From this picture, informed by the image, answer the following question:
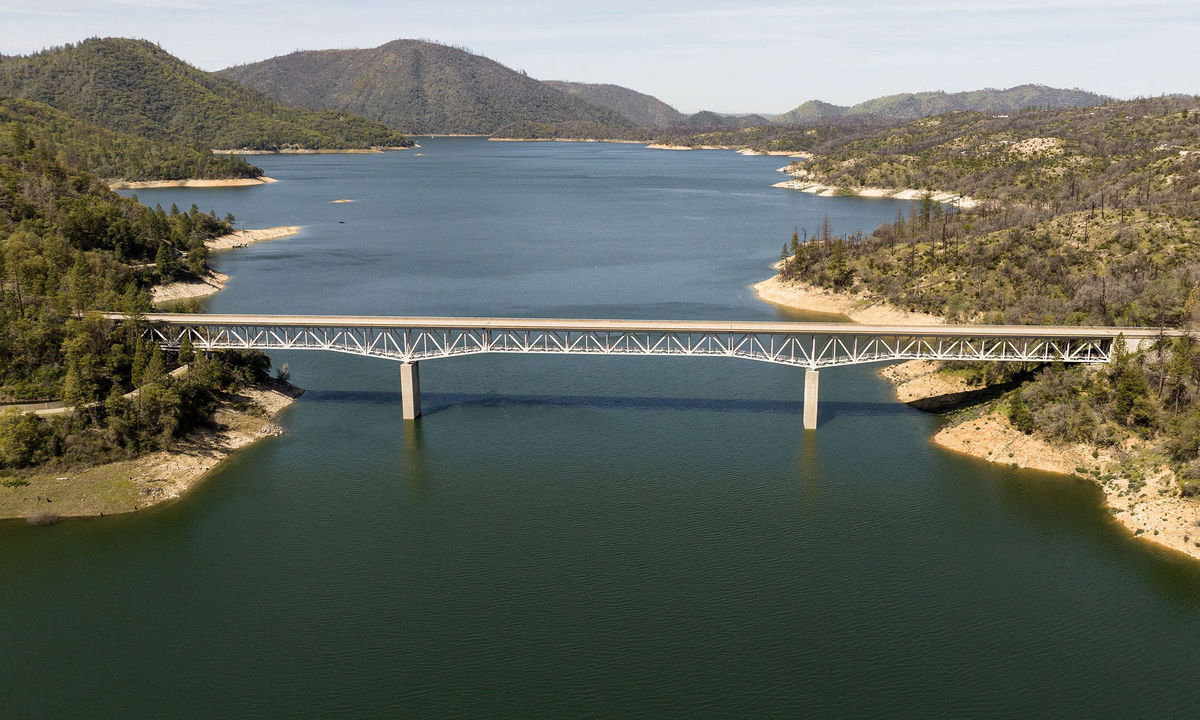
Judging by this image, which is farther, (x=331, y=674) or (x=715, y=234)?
(x=715, y=234)

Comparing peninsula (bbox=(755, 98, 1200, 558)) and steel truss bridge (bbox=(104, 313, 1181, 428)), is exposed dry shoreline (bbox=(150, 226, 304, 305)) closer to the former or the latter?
steel truss bridge (bbox=(104, 313, 1181, 428))

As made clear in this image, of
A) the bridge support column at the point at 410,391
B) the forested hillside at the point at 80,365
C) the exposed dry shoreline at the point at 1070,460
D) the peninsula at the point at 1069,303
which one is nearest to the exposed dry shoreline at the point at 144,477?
the forested hillside at the point at 80,365

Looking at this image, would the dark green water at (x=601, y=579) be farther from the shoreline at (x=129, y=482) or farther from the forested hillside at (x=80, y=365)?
the forested hillside at (x=80, y=365)

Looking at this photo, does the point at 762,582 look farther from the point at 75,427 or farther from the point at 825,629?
the point at 75,427

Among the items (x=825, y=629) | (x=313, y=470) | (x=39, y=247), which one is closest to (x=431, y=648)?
(x=825, y=629)

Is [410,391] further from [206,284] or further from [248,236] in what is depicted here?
[248,236]
